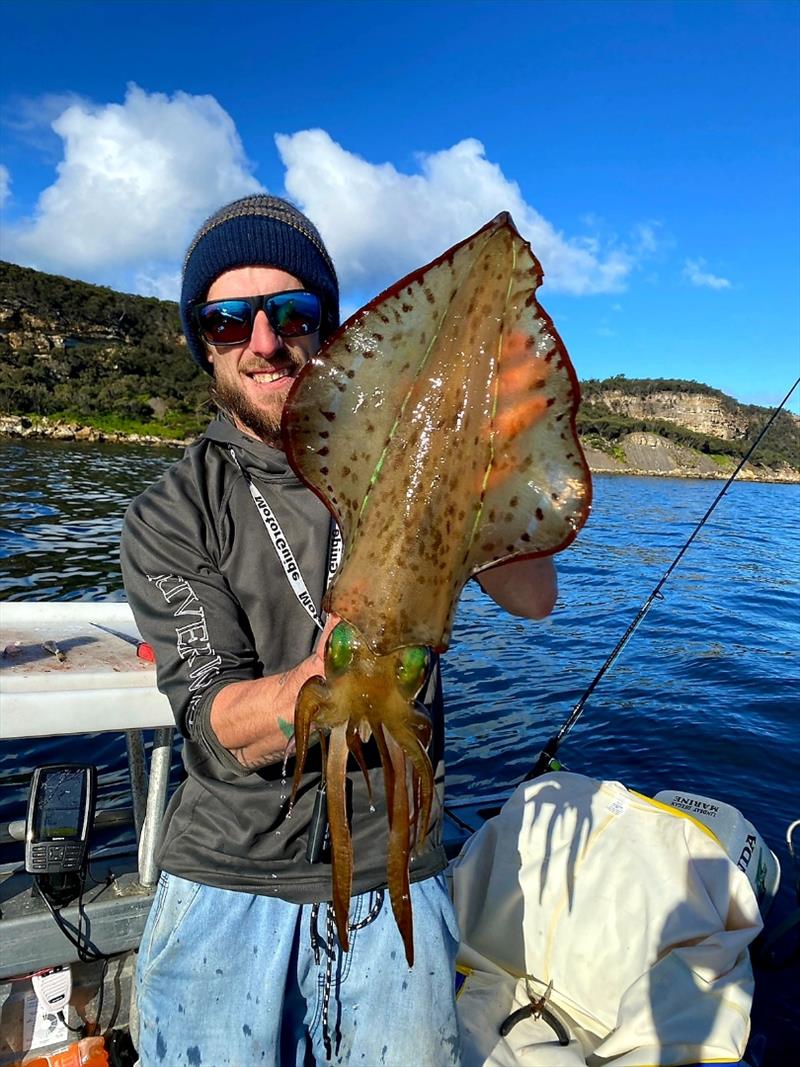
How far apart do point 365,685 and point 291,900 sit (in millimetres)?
1378

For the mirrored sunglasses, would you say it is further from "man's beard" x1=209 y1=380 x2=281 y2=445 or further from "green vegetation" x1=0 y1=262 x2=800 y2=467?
"green vegetation" x1=0 y1=262 x2=800 y2=467

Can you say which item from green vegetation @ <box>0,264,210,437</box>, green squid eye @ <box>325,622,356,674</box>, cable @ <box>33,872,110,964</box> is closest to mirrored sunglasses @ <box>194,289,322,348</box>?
green squid eye @ <box>325,622,356,674</box>

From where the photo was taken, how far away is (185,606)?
255cm

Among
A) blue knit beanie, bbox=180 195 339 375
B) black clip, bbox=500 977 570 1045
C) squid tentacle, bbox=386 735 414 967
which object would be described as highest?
blue knit beanie, bbox=180 195 339 375

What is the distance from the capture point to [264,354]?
108 inches

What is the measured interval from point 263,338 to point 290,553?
89 cm

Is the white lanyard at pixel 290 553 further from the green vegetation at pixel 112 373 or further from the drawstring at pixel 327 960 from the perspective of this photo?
the green vegetation at pixel 112 373

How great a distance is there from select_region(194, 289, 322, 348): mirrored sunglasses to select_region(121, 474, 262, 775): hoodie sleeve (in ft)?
2.11

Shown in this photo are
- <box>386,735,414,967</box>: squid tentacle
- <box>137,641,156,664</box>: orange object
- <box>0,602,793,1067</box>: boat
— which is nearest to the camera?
<box>386,735,414,967</box>: squid tentacle

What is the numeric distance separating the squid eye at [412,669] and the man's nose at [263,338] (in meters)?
1.62

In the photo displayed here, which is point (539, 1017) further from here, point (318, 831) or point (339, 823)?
point (339, 823)

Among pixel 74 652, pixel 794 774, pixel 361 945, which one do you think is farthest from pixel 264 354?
pixel 794 774

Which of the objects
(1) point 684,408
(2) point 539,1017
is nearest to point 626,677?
(2) point 539,1017

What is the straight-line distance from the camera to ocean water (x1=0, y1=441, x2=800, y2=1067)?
9023mm
